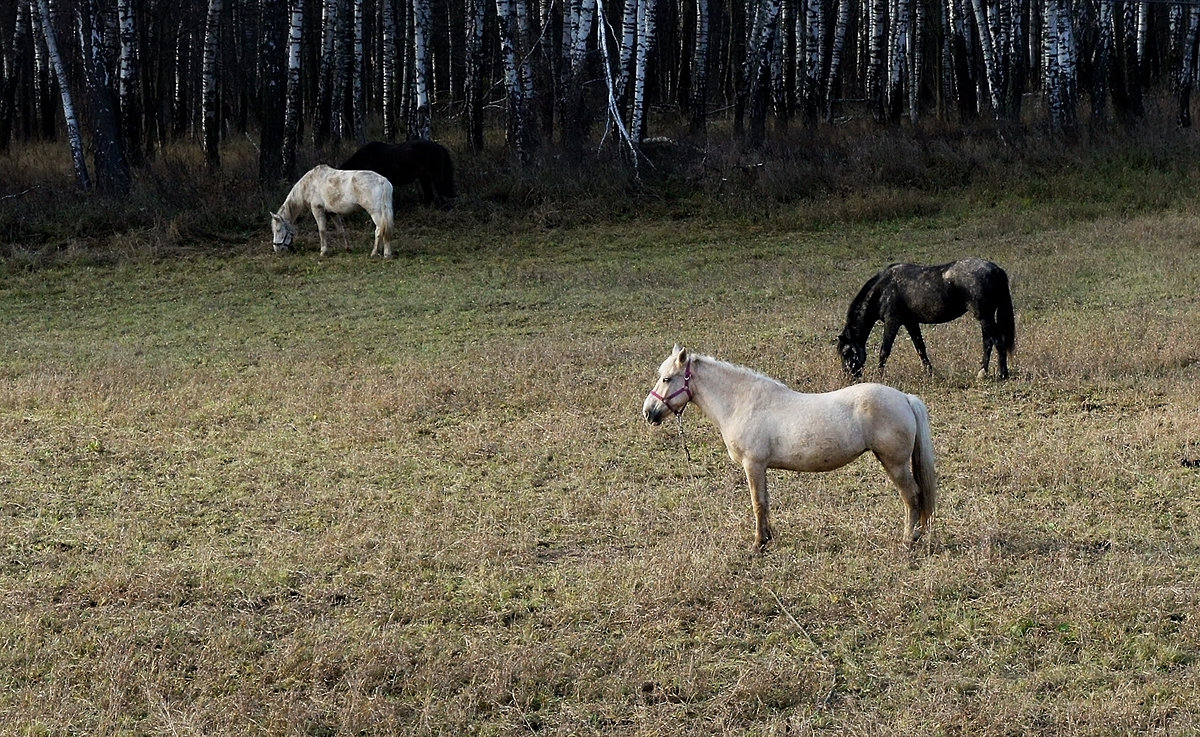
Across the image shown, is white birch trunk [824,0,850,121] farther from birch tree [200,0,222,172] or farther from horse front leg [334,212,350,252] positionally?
birch tree [200,0,222,172]

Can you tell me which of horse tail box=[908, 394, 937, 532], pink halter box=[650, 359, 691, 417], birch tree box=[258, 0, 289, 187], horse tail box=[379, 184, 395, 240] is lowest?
horse tail box=[908, 394, 937, 532]

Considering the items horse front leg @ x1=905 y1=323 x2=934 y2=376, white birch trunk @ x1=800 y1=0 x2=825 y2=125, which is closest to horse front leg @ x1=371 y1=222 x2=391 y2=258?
horse front leg @ x1=905 y1=323 x2=934 y2=376

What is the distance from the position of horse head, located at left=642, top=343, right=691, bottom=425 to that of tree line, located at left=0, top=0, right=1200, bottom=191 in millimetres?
15646

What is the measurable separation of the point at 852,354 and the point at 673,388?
4.89 metres

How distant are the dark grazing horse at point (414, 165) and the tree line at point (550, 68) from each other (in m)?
1.61

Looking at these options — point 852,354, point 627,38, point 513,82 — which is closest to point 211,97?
point 513,82

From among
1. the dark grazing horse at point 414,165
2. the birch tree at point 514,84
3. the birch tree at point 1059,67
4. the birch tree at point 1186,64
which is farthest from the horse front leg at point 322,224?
the birch tree at point 1186,64

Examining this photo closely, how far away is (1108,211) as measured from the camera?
2122cm

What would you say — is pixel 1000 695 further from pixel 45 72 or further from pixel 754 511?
pixel 45 72

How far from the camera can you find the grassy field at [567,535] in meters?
5.37

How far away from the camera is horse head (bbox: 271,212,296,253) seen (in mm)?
20359

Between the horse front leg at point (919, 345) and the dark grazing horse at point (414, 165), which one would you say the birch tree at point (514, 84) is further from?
the horse front leg at point (919, 345)

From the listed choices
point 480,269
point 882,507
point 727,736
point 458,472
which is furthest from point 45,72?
point 727,736

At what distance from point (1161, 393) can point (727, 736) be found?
280 inches
